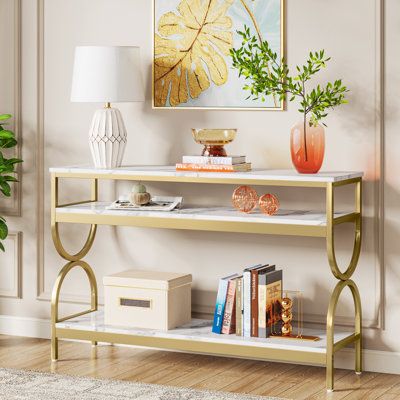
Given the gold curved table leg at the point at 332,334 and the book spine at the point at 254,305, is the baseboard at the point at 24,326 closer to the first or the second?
Result: the book spine at the point at 254,305

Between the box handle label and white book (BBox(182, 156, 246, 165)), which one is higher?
white book (BBox(182, 156, 246, 165))

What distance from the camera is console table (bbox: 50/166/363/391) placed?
400 centimetres

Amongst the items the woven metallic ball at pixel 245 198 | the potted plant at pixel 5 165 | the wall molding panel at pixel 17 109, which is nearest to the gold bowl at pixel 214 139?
the woven metallic ball at pixel 245 198

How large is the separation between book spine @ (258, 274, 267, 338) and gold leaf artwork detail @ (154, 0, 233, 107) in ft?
3.24

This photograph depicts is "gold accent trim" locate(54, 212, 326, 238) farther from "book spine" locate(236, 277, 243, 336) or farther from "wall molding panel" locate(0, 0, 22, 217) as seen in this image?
"wall molding panel" locate(0, 0, 22, 217)

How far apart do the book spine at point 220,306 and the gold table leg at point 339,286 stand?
0.51 m

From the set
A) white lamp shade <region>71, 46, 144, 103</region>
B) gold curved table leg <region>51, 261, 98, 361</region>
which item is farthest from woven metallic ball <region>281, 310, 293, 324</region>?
white lamp shade <region>71, 46, 144, 103</region>

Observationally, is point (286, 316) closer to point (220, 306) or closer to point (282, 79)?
point (220, 306)

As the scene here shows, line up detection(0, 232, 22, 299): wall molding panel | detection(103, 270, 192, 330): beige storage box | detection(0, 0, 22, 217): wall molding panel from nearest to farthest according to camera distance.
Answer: detection(103, 270, 192, 330): beige storage box → detection(0, 0, 22, 217): wall molding panel → detection(0, 232, 22, 299): wall molding panel

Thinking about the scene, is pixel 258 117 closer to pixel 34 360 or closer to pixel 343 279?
pixel 343 279

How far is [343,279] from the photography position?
4.16 m

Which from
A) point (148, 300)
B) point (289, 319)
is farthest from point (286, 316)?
point (148, 300)

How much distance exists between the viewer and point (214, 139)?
14.2 ft

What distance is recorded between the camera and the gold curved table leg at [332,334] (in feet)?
13.1
